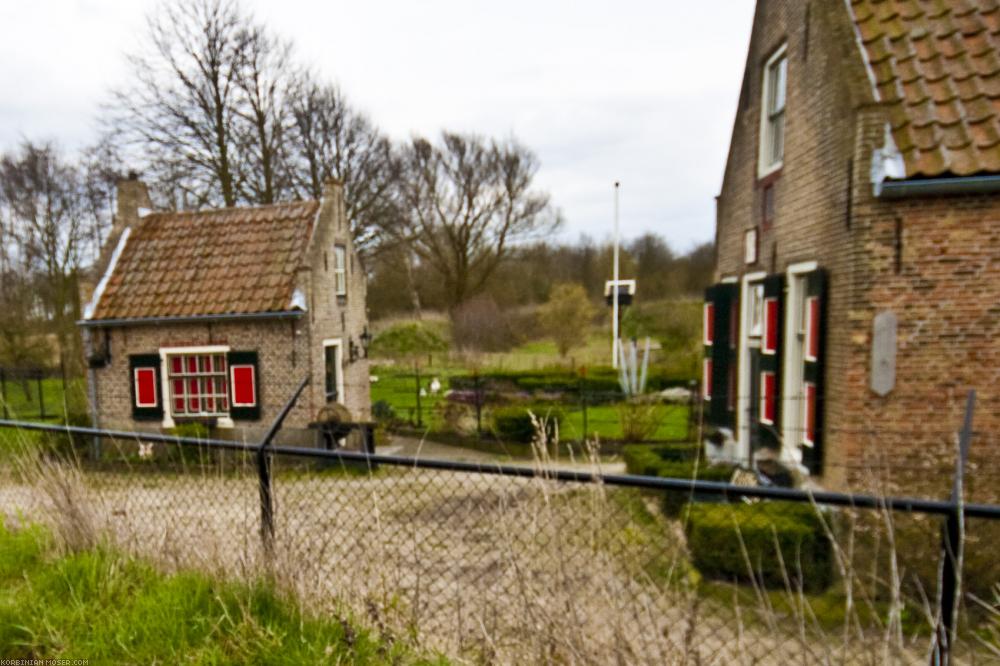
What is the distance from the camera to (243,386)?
11672 millimetres

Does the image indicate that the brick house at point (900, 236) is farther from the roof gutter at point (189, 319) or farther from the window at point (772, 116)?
the roof gutter at point (189, 319)

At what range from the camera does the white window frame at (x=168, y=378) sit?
11719mm

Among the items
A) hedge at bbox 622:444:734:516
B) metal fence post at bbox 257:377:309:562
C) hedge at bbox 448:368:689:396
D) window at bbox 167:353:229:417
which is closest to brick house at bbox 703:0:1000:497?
hedge at bbox 622:444:734:516

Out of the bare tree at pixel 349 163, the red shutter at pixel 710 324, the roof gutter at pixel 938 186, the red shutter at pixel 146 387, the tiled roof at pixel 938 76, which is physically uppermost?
the bare tree at pixel 349 163

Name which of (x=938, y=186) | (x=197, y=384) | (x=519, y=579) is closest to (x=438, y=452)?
(x=197, y=384)

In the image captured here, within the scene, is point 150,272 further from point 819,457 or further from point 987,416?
point 987,416

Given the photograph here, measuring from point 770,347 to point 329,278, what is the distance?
30.6 feet

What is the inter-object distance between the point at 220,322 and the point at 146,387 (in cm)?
222

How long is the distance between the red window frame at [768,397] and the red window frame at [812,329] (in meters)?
1.08

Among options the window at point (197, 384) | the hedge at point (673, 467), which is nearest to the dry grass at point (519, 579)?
the hedge at point (673, 467)

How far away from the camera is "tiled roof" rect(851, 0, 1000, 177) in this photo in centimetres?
534

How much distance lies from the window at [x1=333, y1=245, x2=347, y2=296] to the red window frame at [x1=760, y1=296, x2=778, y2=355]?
935 cm

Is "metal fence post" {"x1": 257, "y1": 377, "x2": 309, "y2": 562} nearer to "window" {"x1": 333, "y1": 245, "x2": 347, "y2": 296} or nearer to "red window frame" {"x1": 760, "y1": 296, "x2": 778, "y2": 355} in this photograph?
"red window frame" {"x1": 760, "y1": 296, "x2": 778, "y2": 355}

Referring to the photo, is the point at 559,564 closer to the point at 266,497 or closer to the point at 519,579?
the point at 519,579
